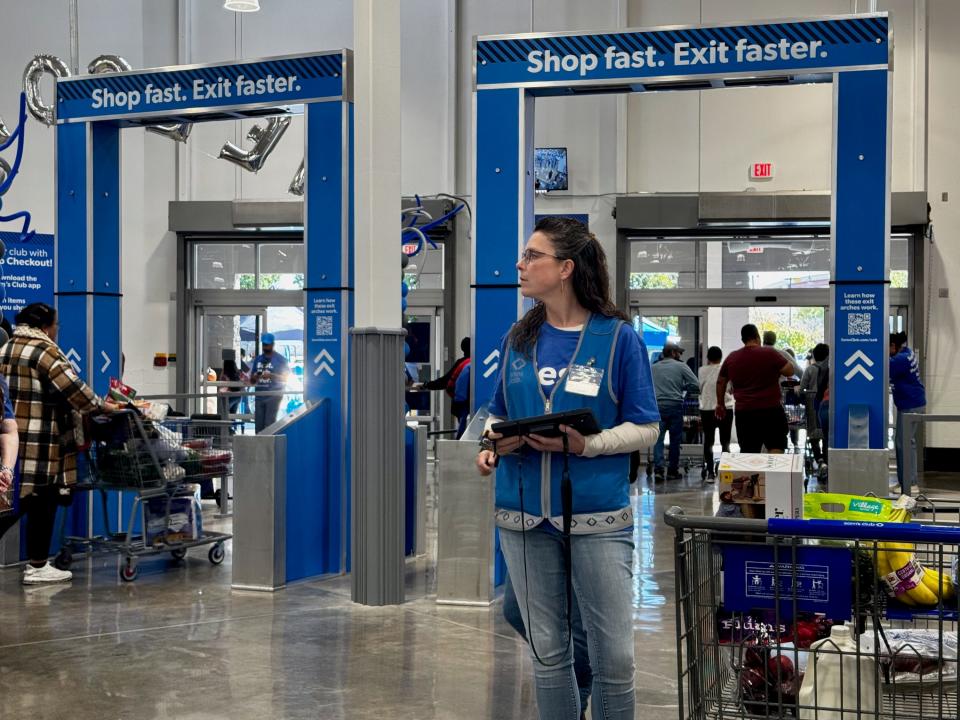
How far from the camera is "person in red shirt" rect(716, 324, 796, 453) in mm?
11367

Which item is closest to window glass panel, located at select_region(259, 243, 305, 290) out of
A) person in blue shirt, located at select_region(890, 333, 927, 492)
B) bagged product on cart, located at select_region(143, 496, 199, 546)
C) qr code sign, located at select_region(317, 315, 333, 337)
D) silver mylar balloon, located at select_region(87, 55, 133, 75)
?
silver mylar balloon, located at select_region(87, 55, 133, 75)

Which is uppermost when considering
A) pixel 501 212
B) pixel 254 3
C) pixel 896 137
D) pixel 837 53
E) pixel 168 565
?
pixel 254 3

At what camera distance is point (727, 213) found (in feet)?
47.9

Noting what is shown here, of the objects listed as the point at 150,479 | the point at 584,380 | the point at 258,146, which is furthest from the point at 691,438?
the point at 584,380

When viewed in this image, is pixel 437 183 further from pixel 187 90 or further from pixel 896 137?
pixel 187 90

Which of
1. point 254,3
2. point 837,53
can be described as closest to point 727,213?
point 254,3

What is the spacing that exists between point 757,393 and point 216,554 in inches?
231

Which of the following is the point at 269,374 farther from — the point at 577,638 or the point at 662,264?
the point at 577,638

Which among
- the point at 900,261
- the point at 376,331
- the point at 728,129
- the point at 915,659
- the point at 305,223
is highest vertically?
the point at 728,129

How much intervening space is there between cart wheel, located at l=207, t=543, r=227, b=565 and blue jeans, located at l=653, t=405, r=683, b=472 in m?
5.78

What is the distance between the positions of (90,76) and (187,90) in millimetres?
791

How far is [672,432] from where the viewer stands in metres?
13.1

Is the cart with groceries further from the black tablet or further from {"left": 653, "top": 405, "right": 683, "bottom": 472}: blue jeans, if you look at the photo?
{"left": 653, "top": 405, "right": 683, "bottom": 472}: blue jeans

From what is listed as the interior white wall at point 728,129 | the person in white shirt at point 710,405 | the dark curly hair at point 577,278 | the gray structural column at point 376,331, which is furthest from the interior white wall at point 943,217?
the dark curly hair at point 577,278
